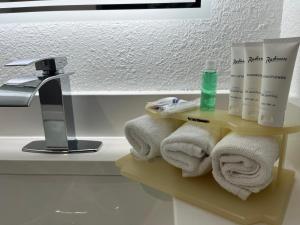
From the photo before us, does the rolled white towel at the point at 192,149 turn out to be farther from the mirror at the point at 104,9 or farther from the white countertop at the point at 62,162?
the mirror at the point at 104,9

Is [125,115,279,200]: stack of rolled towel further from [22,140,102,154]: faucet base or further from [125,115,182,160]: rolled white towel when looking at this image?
[22,140,102,154]: faucet base

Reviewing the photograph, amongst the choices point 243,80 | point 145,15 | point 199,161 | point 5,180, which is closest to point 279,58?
point 243,80

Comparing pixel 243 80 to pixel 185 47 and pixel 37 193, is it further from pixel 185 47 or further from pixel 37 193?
pixel 37 193

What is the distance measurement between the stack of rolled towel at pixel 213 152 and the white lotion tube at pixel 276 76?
4cm

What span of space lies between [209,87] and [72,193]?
38 cm

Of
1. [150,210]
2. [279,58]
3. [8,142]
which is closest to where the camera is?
[279,58]

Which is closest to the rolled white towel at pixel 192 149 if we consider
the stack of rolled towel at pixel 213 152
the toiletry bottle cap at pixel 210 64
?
the stack of rolled towel at pixel 213 152

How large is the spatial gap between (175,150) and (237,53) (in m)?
0.20

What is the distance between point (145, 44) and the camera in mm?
618

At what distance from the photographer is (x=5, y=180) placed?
58cm

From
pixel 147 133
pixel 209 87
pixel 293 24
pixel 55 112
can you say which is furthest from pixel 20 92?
pixel 293 24

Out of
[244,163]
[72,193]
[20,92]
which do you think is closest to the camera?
[244,163]

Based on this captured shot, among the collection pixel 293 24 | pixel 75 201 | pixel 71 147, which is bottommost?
pixel 75 201

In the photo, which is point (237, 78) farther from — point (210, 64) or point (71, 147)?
point (71, 147)
